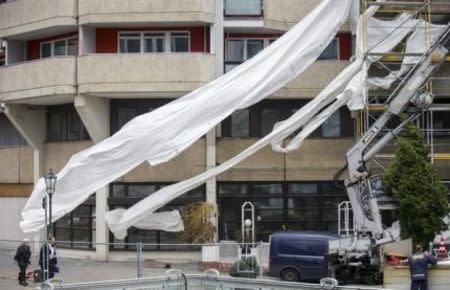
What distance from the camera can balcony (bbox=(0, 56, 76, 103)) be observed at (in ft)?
104

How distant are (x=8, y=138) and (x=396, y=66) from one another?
1876cm

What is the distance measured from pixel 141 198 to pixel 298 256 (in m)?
8.32

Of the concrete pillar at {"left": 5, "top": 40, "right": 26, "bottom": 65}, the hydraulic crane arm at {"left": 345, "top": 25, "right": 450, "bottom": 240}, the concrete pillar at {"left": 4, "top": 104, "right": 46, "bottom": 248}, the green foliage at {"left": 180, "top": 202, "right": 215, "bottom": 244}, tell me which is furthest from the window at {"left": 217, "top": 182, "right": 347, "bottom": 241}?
the concrete pillar at {"left": 5, "top": 40, "right": 26, "bottom": 65}

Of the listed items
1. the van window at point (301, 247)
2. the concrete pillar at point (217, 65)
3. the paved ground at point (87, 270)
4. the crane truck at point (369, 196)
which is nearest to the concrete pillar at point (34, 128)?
the concrete pillar at point (217, 65)

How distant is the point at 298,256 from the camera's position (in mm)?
26266

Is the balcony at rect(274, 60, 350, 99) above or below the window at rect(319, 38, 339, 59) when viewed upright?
below

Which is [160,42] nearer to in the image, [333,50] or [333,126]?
[333,50]

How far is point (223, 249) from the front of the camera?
85.9ft

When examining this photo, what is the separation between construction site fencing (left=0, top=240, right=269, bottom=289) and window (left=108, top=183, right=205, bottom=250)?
3.56ft

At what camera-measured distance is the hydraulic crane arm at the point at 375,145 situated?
25.1 metres

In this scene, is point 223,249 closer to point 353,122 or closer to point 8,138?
point 353,122

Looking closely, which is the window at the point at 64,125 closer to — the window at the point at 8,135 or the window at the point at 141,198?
the window at the point at 141,198

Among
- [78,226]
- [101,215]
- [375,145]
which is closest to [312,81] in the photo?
[375,145]

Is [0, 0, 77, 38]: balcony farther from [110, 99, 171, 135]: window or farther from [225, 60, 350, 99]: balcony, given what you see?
[225, 60, 350, 99]: balcony
